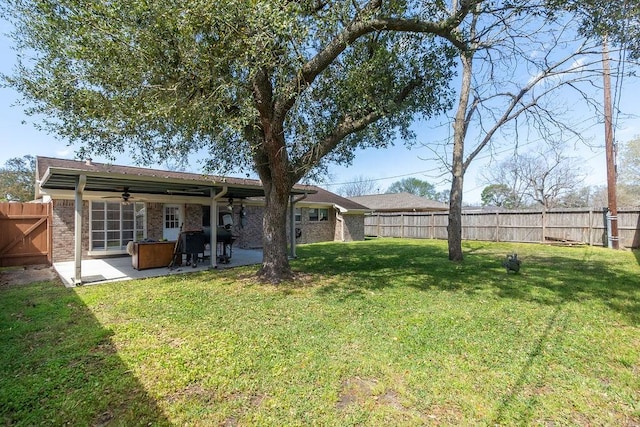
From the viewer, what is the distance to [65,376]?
10.3 ft

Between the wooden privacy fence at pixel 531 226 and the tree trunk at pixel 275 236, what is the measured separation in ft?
46.8

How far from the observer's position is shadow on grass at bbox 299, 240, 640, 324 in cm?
603

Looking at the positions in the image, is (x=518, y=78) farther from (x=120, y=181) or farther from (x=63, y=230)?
(x=63, y=230)

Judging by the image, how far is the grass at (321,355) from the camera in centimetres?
263

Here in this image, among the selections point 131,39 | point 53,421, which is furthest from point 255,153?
point 53,421

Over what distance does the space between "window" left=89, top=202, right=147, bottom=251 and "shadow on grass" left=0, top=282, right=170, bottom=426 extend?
6.81 metres

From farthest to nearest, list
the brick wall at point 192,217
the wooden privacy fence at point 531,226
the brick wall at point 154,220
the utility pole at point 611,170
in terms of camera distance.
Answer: the wooden privacy fence at point 531,226, the brick wall at point 192,217, the brick wall at point 154,220, the utility pole at point 611,170

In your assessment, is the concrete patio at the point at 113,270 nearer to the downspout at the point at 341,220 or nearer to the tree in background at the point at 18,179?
the downspout at the point at 341,220

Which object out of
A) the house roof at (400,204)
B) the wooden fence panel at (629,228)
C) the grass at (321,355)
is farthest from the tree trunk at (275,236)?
Result: the house roof at (400,204)

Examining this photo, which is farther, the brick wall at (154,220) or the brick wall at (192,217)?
the brick wall at (192,217)

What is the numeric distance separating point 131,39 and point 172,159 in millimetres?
3236

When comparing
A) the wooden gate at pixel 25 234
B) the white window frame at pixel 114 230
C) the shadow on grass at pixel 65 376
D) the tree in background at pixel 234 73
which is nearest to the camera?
the shadow on grass at pixel 65 376

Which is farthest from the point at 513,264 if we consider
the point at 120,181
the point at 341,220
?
the point at 341,220

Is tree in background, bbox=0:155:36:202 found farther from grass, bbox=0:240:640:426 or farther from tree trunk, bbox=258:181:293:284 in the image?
→ tree trunk, bbox=258:181:293:284
